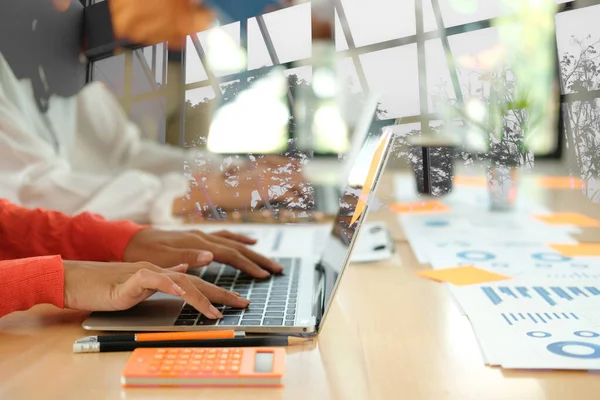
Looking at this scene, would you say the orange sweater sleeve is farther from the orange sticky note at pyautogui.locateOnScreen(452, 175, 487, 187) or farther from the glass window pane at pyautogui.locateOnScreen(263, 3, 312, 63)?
the glass window pane at pyautogui.locateOnScreen(263, 3, 312, 63)

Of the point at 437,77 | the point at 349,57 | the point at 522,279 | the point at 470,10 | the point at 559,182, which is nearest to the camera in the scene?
the point at 522,279

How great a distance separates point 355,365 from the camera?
32 cm

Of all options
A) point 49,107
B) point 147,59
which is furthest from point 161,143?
point 147,59

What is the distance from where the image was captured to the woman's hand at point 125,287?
371 millimetres

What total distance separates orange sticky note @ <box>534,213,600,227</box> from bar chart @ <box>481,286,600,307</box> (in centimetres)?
40

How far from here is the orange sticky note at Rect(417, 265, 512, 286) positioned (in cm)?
52

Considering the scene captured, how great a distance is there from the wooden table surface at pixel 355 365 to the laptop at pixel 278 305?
0.02 meters

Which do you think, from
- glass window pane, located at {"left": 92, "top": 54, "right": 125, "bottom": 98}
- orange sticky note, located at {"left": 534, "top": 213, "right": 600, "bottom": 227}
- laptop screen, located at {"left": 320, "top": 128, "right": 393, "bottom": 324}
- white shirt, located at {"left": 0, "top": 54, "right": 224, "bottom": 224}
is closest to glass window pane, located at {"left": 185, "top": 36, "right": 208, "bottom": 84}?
glass window pane, located at {"left": 92, "top": 54, "right": 125, "bottom": 98}

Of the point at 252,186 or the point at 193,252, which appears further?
the point at 252,186

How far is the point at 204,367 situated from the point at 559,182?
1.10 m

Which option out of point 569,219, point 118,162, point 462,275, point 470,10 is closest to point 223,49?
point 118,162

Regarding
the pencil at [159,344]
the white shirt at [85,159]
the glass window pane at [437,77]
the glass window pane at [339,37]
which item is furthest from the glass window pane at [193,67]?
the pencil at [159,344]

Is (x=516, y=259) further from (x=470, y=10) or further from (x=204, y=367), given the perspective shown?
(x=470, y=10)

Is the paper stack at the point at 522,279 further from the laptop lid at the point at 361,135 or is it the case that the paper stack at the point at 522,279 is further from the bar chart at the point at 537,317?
the laptop lid at the point at 361,135
